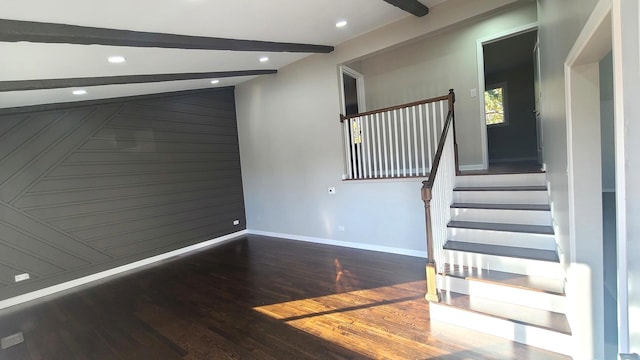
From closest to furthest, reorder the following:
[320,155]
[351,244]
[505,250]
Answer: [505,250], [351,244], [320,155]

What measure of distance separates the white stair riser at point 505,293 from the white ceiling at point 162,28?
305 centimetres

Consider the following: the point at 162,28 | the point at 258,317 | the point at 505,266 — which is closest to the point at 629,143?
the point at 505,266

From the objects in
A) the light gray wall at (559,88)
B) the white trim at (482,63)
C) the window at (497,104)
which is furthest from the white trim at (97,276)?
the window at (497,104)

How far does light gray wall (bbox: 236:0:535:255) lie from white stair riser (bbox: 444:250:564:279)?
1.09 metres

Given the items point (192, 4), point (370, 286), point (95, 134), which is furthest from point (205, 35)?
point (370, 286)

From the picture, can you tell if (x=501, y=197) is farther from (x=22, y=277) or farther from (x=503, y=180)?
(x=22, y=277)

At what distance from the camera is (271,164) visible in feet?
19.4

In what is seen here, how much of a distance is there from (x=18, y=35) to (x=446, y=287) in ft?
13.2

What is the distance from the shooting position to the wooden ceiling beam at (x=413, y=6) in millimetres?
3171

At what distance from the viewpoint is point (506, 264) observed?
107 inches

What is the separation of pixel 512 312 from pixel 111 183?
5.52 m

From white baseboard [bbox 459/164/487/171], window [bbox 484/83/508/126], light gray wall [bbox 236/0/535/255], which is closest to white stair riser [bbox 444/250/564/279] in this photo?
light gray wall [bbox 236/0/535/255]

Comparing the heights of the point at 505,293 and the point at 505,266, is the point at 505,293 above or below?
below

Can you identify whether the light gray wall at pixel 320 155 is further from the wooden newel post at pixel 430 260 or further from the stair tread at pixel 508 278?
the wooden newel post at pixel 430 260
